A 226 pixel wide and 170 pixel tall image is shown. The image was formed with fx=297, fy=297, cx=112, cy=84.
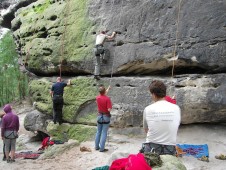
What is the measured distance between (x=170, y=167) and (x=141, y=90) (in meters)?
6.53

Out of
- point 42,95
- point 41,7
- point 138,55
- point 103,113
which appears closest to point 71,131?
point 42,95

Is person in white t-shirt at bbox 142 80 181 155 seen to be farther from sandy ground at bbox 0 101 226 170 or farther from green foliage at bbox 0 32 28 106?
green foliage at bbox 0 32 28 106

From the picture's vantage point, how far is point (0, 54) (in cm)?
2566

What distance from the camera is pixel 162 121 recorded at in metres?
3.90

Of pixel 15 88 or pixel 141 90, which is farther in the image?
pixel 15 88

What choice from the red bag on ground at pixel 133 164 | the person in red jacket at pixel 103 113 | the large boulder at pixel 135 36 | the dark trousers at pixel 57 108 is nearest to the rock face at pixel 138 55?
the large boulder at pixel 135 36

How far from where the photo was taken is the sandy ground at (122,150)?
8029mm

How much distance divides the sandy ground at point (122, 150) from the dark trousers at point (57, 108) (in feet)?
5.95

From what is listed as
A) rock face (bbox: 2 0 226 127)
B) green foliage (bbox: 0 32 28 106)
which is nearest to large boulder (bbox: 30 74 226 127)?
rock face (bbox: 2 0 226 127)

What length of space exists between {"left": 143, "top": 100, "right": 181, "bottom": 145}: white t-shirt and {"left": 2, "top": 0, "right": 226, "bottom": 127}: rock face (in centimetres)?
576

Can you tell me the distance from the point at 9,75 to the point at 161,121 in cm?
2600

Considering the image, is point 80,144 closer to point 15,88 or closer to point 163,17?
point 163,17

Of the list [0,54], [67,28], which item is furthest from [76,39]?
[0,54]

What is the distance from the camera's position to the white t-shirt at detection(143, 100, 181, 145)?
154 inches
